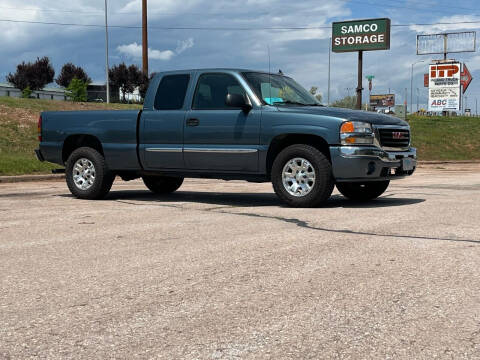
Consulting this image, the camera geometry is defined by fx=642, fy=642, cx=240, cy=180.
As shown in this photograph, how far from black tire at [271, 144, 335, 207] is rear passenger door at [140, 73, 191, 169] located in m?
1.66

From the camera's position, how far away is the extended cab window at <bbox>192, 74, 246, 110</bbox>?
9.69 metres

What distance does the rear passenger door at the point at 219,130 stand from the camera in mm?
9320

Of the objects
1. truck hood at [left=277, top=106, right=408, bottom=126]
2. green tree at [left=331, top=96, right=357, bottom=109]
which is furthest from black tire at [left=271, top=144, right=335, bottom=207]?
green tree at [left=331, top=96, right=357, bottom=109]

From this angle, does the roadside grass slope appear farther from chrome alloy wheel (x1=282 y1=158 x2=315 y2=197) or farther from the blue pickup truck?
chrome alloy wheel (x1=282 y1=158 x2=315 y2=197)

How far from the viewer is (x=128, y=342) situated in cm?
327

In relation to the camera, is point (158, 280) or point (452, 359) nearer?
point (452, 359)

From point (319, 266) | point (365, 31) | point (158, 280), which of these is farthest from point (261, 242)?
point (365, 31)

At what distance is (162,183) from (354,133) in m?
4.43

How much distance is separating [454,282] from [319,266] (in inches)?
40.7

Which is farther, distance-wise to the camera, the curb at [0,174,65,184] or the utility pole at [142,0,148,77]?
the utility pole at [142,0,148,77]

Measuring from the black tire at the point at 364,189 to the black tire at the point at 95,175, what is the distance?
381cm

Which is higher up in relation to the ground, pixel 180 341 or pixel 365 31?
pixel 365 31

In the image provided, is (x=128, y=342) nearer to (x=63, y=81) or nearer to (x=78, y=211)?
(x=78, y=211)

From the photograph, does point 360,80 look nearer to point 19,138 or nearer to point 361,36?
point 361,36
